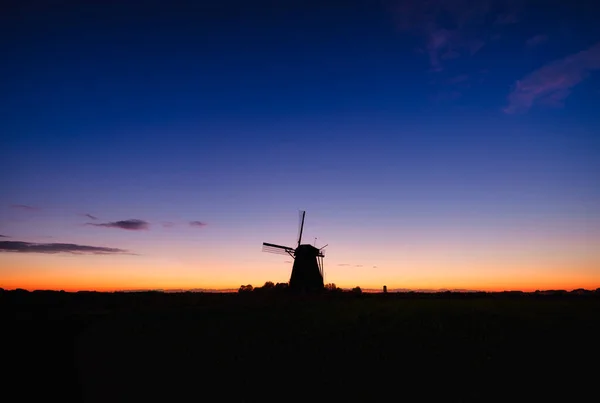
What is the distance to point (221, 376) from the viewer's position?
15625 millimetres

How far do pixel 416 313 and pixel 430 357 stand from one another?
26.7ft

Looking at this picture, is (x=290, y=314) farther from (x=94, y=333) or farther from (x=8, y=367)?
(x=8, y=367)

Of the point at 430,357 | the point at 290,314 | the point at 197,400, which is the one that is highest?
the point at 290,314

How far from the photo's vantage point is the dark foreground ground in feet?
46.0

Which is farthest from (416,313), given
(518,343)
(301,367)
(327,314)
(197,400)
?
(197,400)

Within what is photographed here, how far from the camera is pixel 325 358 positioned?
1692 cm

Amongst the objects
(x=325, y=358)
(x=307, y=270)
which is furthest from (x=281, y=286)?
(x=325, y=358)

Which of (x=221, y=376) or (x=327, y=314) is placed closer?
(x=221, y=376)

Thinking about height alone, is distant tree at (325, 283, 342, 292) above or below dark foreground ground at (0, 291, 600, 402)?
above

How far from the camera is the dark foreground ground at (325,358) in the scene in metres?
14.0

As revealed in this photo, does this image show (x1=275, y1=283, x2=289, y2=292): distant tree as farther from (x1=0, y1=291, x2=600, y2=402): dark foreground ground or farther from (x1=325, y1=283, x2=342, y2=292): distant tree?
(x1=0, y1=291, x2=600, y2=402): dark foreground ground

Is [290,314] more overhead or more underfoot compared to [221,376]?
more overhead

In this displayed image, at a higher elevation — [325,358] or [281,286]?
[281,286]

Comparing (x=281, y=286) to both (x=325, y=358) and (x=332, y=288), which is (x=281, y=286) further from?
(x=325, y=358)
